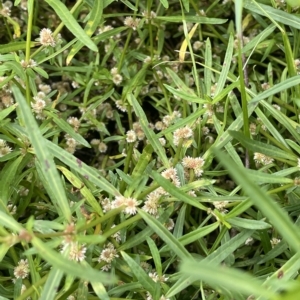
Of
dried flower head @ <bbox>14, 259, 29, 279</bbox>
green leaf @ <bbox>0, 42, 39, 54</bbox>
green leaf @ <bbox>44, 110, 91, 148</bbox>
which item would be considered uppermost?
green leaf @ <bbox>0, 42, 39, 54</bbox>

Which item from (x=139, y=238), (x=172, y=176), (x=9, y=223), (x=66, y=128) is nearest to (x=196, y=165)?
(x=172, y=176)

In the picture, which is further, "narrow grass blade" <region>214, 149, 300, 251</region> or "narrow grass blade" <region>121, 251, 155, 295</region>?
"narrow grass blade" <region>121, 251, 155, 295</region>

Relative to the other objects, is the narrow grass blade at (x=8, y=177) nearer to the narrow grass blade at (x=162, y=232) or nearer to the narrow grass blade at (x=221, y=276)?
the narrow grass blade at (x=162, y=232)

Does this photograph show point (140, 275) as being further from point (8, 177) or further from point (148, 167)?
point (8, 177)

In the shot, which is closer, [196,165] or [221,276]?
[221,276]

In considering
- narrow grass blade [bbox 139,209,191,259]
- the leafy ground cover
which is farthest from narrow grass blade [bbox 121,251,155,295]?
narrow grass blade [bbox 139,209,191,259]

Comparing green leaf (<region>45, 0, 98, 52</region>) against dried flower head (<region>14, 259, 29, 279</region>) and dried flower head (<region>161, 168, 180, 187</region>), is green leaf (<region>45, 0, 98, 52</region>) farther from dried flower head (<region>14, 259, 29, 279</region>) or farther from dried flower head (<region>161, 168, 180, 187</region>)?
dried flower head (<region>14, 259, 29, 279</region>)

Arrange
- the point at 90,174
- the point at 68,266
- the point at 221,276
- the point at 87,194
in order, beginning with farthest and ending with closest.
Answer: the point at 87,194, the point at 90,174, the point at 68,266, the point at 221,276

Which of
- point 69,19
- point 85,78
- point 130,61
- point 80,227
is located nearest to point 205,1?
point 130,61

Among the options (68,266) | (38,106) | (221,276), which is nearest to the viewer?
(221,276)

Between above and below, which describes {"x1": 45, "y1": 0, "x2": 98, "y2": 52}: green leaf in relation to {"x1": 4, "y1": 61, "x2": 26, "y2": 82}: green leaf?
above
